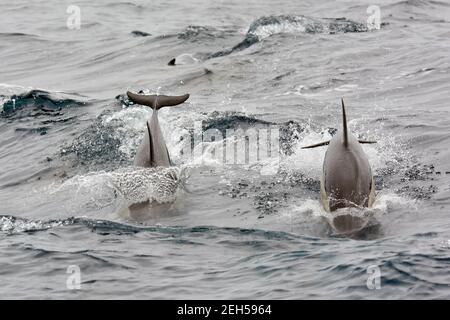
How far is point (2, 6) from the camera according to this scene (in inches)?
1486

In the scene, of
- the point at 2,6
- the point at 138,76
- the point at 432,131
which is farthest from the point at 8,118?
the point at 2,6

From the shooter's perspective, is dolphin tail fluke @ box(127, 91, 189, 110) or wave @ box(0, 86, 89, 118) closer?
dolphin tail fluke @ box(127, 91, 189, 110)

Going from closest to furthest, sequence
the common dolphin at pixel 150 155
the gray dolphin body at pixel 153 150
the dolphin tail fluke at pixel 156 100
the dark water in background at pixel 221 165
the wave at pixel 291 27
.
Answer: the dark water in background at pixel 221 165
the common dolphin at pixel 150 155
the gray dolphin body at pixel 153 150
the dolphin tail fluke at pixel 156 100
the wave at pixel 291 27

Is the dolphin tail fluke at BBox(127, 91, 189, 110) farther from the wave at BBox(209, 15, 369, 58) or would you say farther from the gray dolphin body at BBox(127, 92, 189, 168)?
the wave at BBox(209, 15, 369, 58)

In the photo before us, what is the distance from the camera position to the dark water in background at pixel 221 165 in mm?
11211

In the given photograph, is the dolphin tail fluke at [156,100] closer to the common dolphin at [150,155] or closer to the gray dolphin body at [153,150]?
the common dolphin at [150,155]

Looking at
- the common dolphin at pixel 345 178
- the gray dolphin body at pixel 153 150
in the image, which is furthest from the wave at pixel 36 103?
the common dolphin at pixel 345 178

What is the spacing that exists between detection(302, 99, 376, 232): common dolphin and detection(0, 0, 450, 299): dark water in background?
0.33 m

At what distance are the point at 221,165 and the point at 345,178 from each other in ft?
12.7

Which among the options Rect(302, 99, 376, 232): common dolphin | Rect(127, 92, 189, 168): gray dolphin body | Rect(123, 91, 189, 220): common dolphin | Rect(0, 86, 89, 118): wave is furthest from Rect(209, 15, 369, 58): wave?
Rect(302, 99, 376, 232): common dolphin

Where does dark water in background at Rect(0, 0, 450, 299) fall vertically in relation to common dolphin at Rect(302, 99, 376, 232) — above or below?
below

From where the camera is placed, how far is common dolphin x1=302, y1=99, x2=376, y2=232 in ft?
44.2

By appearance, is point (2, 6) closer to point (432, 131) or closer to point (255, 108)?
point (255, 108)

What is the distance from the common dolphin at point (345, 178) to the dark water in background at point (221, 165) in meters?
0.33
